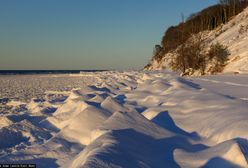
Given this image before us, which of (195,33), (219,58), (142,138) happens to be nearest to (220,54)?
(219,58)

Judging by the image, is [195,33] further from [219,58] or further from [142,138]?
[142,138]

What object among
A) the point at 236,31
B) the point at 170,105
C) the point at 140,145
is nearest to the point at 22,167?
the point at 140,145

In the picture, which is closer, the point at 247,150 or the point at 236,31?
the point at 247,150

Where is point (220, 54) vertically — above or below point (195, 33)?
below

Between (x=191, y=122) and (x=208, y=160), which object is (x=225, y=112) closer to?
(x=191, y=122)

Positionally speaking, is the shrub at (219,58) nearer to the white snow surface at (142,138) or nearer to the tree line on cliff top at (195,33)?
the tree line on cliff top at (195,33)

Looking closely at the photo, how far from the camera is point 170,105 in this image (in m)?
7.05

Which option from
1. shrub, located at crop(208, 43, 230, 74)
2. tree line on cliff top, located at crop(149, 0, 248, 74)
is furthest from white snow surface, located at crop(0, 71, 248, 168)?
tree line on cliff top, located at crop(149, 0, 248, 74)

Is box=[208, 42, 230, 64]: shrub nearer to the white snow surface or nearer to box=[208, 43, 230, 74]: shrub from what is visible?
box=[208, 43, 230, 74]: shrub

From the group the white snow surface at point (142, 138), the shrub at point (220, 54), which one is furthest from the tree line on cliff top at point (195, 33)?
the white snow surface at point (142, 138)

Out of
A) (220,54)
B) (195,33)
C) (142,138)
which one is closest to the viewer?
(142,138)

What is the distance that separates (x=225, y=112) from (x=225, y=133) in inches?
37.1

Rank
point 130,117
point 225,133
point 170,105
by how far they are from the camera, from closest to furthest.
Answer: point 225,133 → point 130,117 → point 170,105

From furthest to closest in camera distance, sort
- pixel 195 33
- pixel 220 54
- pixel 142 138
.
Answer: pixel 195 33 → pixel 220 54 → pixel 142 138
